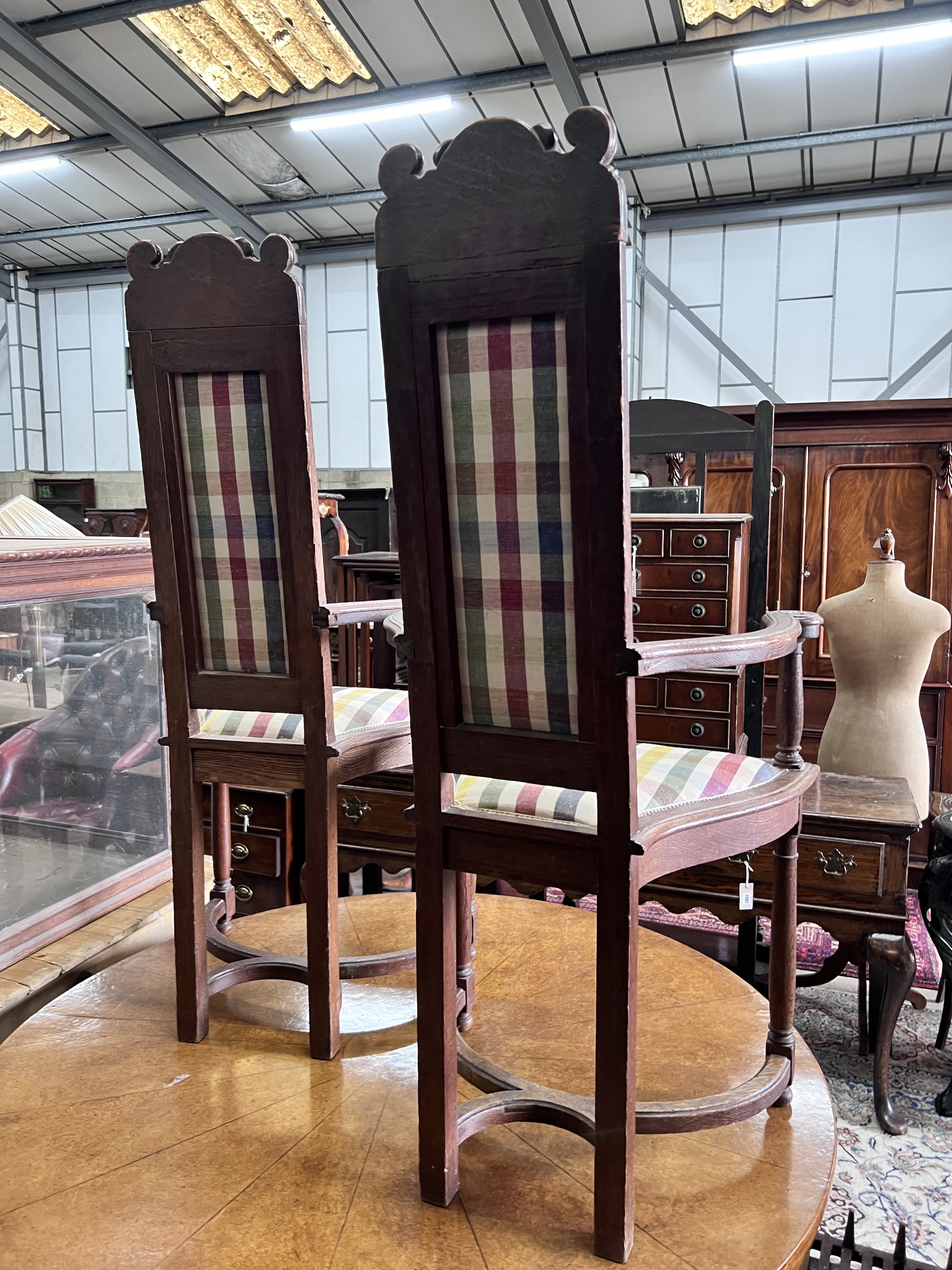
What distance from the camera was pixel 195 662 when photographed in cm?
139

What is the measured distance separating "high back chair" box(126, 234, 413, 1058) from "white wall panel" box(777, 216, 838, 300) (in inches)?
236

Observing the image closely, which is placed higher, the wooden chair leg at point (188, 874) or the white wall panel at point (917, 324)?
the white wall panel at point (917, 324)

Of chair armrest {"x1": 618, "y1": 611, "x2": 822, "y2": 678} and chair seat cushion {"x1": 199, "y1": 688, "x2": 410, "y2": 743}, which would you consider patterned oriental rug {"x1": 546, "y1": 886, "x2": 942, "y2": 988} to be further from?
chair armrest {"x1": 618, "y1": 611, "x2": 822, "y2": 678}

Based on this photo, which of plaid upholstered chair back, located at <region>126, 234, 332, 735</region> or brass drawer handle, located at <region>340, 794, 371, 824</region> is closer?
plaid upholstered chair back, located at <region>126, 234, 332, 735</region>

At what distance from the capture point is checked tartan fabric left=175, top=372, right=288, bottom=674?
1.29m

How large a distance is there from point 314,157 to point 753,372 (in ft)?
11.0

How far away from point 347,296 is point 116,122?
93.1 inches

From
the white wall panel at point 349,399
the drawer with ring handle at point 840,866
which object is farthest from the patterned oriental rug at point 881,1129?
the white wall panel at point 349,399

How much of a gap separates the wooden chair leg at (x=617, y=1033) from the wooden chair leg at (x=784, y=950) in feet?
1.23

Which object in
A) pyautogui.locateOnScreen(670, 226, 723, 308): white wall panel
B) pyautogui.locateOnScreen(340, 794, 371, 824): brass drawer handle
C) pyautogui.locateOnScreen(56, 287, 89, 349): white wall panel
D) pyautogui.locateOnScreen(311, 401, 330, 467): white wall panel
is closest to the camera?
pyautogui.locateOnScreen(340, 794, 371, 824): brass drawer handle

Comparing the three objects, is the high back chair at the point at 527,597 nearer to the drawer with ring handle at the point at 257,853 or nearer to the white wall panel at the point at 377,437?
the drawer with ring handle at the point at 257,853

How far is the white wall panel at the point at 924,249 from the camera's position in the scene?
19.9ft

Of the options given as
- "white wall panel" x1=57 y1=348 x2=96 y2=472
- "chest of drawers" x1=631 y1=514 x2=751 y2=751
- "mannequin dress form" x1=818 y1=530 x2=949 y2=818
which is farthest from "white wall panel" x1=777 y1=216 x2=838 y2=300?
"white wall panel" x1=57 y1=348 x2=96 y2=472

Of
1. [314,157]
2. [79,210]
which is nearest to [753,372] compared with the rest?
[314,157]
